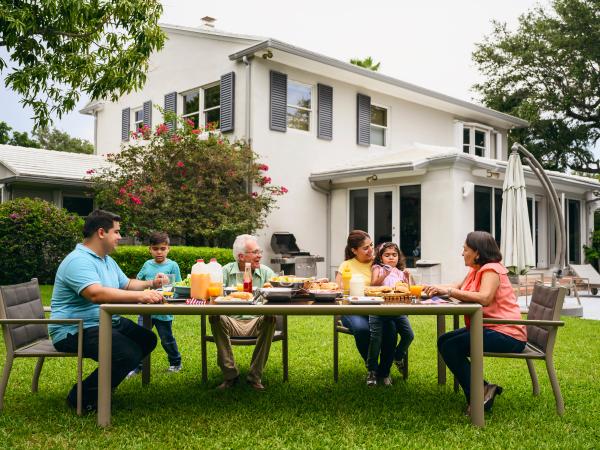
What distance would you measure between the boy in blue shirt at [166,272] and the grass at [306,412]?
16 centimetres

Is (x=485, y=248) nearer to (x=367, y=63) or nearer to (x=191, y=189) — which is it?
(x=191, y=189)

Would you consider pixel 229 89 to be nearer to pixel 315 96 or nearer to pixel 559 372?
pixel 315 96

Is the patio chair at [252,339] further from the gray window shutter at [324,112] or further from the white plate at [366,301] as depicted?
the gray window shutter at [324,112]

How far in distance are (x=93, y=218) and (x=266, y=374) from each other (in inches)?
85.9

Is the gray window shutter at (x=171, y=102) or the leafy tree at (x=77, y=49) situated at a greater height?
the gray window shutter at (x=171, y=102)

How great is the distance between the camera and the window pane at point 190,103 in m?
15.5

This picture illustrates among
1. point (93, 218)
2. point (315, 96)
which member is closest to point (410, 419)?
point (93, 218)

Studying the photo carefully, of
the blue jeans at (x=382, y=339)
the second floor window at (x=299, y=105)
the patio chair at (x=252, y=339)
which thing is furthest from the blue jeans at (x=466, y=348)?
the second floor window at (x=299, y=105)

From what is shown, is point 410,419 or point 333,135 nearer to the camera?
point 410,419

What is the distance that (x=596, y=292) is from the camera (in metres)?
14.3

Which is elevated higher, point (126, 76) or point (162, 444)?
point (126, 76)

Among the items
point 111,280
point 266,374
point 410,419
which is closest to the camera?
point 410,419

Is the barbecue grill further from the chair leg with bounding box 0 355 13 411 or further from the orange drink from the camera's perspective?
the chair leg with bounding box 0 355 13 411

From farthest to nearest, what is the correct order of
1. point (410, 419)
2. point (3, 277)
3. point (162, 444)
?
point (3, 277) < point (410, 419) < point (162, 444)
